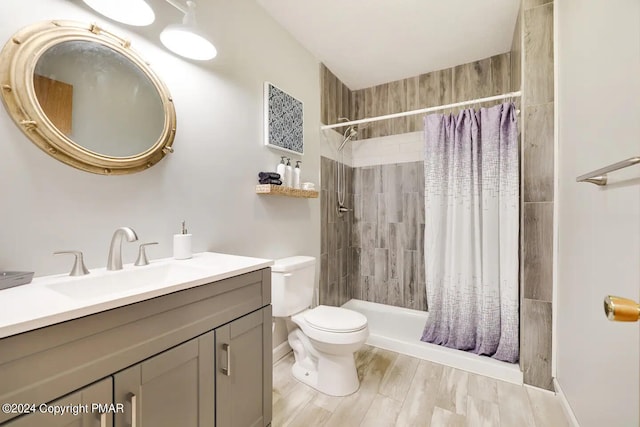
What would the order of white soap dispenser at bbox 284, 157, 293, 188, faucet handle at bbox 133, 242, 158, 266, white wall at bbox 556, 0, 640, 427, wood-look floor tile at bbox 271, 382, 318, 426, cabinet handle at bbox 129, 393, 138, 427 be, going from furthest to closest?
white soap dispenser at bbox 284, 157, 293, 188, wood-look floor tile at bbox 271, 382, 318, 426, faucet handle at bbox 133, 242, 158, 266, white wall at bbox 556, 0, 640, 427, cabinet handle at bbox 129, 393, 138, 427

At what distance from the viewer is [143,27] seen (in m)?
1.24

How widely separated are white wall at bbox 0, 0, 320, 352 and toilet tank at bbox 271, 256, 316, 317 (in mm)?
205

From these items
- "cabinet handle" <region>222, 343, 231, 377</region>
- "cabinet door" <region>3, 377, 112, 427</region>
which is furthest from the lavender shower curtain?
"cabinet door" <region>3, 377, 112, 427</region>

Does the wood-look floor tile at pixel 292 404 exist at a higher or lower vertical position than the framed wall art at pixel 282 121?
lower

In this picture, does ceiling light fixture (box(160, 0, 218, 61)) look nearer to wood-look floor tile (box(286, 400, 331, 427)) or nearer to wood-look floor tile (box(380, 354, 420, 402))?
wood-look floor tile (box(286, 400, 331, 427))

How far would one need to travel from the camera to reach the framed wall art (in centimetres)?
191

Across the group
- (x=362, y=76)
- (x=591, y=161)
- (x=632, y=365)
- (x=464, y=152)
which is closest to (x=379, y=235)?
(x=464, y=152)

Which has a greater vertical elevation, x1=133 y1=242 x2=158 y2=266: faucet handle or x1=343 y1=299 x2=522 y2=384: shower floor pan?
x1=133 y1=242 x2=158 y2=266: faucet handle

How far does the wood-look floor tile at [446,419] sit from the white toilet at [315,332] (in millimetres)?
453

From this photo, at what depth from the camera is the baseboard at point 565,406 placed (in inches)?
52.8

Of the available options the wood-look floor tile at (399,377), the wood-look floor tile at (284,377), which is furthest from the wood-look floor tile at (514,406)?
the wood-look floor tile at (284,377)

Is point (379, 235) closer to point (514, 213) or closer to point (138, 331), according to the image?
point (514, 213)

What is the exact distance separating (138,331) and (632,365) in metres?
1.55

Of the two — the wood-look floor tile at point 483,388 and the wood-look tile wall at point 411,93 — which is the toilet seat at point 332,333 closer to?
the wood-look floor tile at point 483,388
